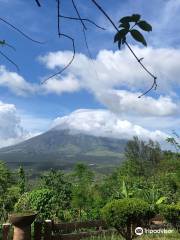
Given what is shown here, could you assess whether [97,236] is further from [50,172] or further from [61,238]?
[50,172]

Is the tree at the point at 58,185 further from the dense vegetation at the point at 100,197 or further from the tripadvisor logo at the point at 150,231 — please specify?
the tripadvisor logo at the point at 150,231

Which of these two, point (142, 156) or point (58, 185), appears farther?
point (142, 156)

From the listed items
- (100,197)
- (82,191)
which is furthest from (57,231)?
(82,191)

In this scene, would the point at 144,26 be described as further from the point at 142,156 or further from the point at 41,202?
the point at 142,156

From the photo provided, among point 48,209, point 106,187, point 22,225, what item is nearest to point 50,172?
point 106,187

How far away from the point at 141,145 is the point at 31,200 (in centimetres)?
4537

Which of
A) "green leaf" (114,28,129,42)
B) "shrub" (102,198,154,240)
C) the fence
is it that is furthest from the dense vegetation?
"green leaf" (114,28,129,42)

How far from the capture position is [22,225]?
1148cm

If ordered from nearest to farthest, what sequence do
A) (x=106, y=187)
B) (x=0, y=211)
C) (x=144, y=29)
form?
1. (x=144, y=29)
2. (x=0, y=211)
3. (x=106, y=187)

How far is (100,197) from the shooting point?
26.3 metres

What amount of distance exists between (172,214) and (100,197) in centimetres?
1042

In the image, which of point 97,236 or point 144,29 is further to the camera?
point 97,236

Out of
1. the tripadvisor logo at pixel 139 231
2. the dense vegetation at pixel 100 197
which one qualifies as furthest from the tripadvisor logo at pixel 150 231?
the dense vegetation at pixel 100 197

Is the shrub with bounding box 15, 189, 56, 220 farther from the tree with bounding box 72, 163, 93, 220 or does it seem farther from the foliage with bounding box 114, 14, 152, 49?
the foliage with bounding box 114, 14, 152, 49
